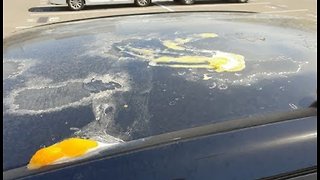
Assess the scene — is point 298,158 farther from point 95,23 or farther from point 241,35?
point 95,23

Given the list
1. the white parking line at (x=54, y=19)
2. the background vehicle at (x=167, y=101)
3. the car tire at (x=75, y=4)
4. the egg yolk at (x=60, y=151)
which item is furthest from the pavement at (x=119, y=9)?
the egg yolk at (x=60, y=151)

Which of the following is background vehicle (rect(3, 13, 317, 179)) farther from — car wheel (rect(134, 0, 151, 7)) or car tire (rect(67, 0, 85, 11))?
car wheel (rect(134, 0, 151, 7))

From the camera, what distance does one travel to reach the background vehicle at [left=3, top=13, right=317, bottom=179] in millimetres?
1133

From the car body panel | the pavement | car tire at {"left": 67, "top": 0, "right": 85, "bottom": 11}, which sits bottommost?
the pavement

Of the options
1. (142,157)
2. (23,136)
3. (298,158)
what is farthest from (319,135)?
(23,136)

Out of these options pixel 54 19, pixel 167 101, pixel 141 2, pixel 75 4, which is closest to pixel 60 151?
pixel 167 101

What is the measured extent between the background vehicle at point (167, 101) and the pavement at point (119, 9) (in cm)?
1021

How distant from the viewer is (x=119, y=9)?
1373 centimetres

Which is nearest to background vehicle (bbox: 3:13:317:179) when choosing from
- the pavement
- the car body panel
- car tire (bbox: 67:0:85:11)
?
the car body panel

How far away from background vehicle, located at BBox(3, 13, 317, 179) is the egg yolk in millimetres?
29

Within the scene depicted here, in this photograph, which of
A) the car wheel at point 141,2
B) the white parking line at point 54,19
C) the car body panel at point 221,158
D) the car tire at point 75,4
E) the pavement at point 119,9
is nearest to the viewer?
the car body panel at point 221,158

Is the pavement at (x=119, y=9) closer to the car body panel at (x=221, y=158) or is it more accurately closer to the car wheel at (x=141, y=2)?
the car wheel at (x=141, y=2)

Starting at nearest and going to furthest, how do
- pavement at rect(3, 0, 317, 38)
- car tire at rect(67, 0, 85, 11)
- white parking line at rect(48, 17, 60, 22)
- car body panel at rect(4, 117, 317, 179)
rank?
1. car body panel at rect(4, 117, 317, 179)
2. white parking line at rect(48, 17, 60, 22)
3. pavement at rect(3, 0, 317, 38)
4. car tire at rect(67, 0, 85, 11)

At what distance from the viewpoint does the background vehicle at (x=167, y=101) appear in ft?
3.72
